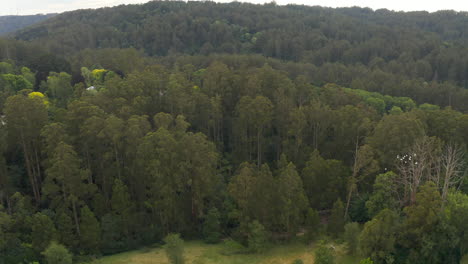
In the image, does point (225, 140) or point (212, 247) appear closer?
point (212, 247)

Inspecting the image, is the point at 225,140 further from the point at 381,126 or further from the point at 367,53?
the point at 367,53

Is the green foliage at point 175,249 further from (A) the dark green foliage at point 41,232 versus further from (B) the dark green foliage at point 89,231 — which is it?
(A) the dark green foliage at point 41,232

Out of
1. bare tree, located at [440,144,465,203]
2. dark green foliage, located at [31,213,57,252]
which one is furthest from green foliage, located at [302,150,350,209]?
dark green foliage, located at [31,213,57,252]

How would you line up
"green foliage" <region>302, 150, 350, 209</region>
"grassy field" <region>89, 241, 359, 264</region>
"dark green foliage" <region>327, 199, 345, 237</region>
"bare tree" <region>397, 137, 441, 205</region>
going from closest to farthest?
"bare tree" <region>397, 137, 441, 205</region>, "grassy field" <region>89, 241, 359, 264</region>, "dark green foliage" <region>327, 199, 345, 237</region>, "green foliage" <region>302, 150, 350, 209</region>

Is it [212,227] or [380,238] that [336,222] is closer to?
[380,238]

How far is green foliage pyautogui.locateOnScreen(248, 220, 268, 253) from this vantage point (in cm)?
3107

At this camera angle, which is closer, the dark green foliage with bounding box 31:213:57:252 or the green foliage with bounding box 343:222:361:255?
the dark green foliage with bounding box 31:213:57:252

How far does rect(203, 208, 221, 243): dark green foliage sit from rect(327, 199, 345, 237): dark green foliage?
10.3 metres

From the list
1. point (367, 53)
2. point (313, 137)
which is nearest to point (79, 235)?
point (313, 137)

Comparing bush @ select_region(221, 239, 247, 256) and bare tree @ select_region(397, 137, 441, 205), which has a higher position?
bare tree @ select_region(397, 137, 441, 205)

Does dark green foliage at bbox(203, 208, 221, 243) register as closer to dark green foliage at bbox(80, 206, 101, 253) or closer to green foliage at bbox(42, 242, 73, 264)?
dark green foliage at bbox(80, 206, 101, 253)

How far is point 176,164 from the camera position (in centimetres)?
3325

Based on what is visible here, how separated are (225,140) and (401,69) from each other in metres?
70.7

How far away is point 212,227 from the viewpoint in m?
34.1
